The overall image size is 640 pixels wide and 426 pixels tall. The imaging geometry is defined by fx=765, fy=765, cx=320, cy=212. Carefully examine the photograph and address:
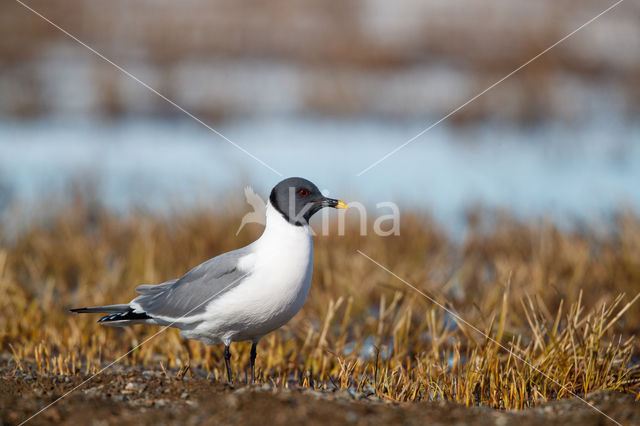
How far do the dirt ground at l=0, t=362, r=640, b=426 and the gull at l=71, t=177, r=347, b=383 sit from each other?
1.35 feet

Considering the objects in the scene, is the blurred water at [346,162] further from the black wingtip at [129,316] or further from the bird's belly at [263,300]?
the bird's belly at [263,300]

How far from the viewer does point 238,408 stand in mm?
3461

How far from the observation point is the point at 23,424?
3.45 m

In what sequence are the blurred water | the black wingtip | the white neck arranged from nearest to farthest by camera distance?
the white neck < the black wingtip < the blurred water

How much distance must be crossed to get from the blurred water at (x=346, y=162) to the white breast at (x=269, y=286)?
4.35m

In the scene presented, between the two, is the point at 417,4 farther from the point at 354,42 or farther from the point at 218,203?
the point at 218,203

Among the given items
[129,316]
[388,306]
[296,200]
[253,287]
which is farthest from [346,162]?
[253,287]

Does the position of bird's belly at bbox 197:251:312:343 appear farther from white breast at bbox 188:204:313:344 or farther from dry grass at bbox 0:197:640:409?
dry grass at bbox 0:197:640:409

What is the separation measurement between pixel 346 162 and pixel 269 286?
8657mm

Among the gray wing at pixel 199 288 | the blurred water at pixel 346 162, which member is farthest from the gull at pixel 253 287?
the blurred water at pixel 346 162

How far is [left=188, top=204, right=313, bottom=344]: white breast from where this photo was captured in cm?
413

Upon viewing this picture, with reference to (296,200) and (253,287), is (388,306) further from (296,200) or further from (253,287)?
(253,287)

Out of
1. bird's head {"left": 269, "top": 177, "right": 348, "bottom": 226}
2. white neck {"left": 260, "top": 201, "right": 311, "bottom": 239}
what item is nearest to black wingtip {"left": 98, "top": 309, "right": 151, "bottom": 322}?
white neck {"left": 260, "top": 201, "right": 311, "bottom": 239}

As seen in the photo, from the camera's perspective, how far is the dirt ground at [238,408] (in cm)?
341
